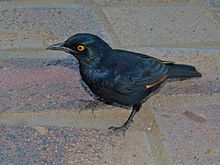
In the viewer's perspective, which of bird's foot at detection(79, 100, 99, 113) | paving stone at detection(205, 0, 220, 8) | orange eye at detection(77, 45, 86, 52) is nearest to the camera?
orange eye at detection(77, 45, 86, 52)

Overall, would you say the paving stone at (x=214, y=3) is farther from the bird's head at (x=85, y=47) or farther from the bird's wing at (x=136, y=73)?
the bird's head at (x=85, y=47)

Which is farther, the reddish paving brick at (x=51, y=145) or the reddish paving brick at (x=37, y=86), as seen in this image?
the reddish paving brick at (x=37, y=86)

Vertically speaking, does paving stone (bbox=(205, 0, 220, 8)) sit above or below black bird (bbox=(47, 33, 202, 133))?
below

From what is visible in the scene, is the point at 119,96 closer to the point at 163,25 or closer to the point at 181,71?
the point at 181,71

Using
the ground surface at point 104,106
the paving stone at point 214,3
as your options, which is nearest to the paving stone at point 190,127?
the ground surface at point 104,106

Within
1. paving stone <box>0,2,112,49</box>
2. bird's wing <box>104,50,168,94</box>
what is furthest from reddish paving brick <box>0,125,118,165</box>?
paving stone <box>0,2,112,49</box>

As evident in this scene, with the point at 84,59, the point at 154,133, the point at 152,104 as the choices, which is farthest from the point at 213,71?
the point at 84,59

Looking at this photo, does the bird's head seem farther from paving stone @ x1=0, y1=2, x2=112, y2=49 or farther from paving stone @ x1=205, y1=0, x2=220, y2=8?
paving stone @ x1=205, y1=0, x2=220, y2=8
